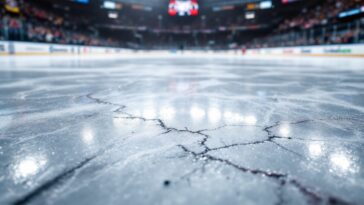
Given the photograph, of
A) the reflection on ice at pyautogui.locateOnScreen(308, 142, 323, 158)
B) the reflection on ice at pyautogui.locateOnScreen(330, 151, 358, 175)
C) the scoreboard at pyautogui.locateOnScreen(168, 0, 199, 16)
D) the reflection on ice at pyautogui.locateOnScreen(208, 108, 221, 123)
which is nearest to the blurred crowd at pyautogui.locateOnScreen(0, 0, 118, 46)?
the reflection on ice at pyautogui.locateOnScreen(208, 108, 221, 123)

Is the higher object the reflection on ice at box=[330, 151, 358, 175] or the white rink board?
the white rink board

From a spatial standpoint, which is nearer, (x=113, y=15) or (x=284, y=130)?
(x=284, y=130)

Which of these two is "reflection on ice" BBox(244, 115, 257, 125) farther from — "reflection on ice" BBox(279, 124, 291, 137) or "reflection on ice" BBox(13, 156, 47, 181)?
"reflection on ice" BBox(13, 156, 47, 181)

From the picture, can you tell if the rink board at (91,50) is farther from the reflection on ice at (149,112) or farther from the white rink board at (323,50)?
the reflection on ice at (149,112)

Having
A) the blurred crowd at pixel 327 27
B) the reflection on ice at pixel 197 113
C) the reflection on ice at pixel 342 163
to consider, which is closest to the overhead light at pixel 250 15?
the blurred crowd at pixel 327 27

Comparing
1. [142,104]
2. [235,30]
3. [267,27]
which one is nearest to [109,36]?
[235,30]

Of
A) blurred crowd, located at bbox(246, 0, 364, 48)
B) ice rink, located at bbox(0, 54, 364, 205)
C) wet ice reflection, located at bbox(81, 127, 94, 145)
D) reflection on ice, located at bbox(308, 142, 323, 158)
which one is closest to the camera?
ice rink, located at bbox(0, 54, 364, 205)

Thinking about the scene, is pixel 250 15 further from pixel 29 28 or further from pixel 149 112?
pixel 149 112

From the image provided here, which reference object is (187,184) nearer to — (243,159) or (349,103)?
(243,159)

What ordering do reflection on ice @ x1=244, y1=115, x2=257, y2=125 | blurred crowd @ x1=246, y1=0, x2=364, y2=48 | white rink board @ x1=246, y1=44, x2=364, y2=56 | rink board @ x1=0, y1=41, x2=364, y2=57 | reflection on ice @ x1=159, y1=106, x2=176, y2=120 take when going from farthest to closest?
blurred crowd @ x1=246, y1=0, x2=364, y2=48
white rink board @ x1=246, y1=44, x2=364, y2=56
rink board @ x1=0, y1=41, x2=364, y2=57
reflection on ice @ x1=159, y1=106, x2=176, y2=120
reflection on ice @ x1=244, y1=115, x2=257, y2=125


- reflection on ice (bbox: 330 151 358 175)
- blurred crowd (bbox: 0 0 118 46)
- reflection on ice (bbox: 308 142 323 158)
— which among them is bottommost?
reflection on ice (bbox: 330 151 358 175)

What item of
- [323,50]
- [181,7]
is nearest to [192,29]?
[181,7]
